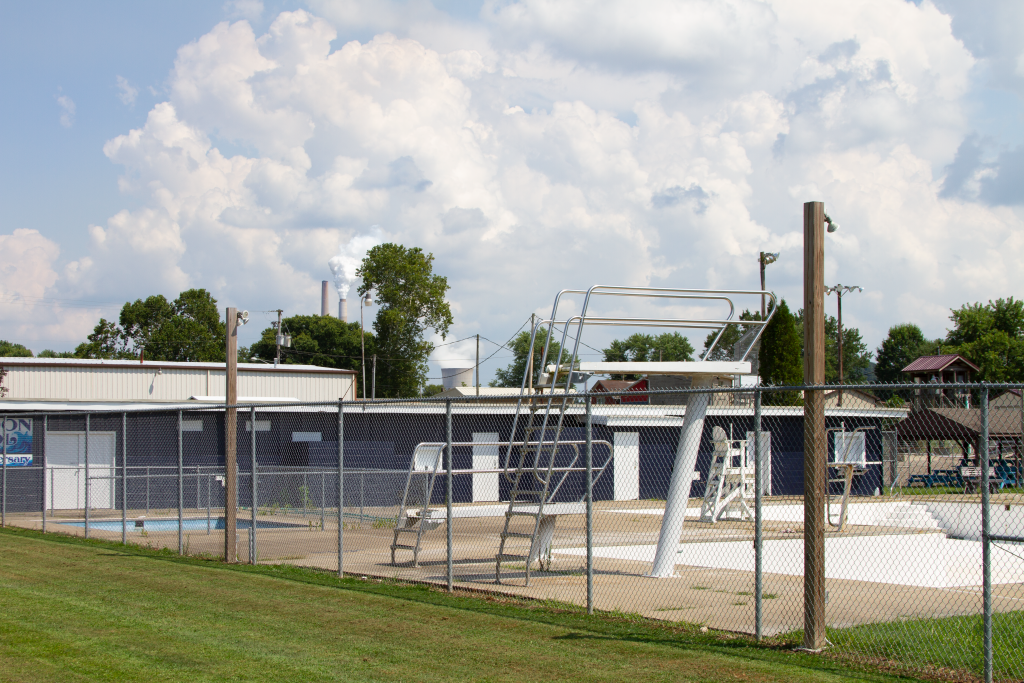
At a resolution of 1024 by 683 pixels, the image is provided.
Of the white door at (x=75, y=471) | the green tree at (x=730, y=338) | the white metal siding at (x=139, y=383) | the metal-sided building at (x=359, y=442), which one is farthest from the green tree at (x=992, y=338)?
the white door at (x=75, y=471)

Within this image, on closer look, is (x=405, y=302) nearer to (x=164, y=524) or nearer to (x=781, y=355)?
(x=781, y=355)

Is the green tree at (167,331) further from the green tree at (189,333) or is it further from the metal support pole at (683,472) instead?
the metal support pole at (683,472)

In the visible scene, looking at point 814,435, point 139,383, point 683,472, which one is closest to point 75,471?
point 139,383

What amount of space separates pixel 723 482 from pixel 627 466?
8690 mm

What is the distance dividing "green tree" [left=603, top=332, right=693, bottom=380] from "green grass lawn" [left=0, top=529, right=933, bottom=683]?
→ 101m

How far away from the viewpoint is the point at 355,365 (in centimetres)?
9031

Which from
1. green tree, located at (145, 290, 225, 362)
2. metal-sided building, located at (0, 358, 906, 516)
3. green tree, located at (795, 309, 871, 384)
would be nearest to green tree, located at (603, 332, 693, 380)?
green tree, located at (795, 309, 871, 384)

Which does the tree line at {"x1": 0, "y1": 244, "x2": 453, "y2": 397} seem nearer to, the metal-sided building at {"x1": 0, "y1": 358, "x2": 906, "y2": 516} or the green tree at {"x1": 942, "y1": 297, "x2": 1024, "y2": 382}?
the metal-sided building at {"x1": 0, "y1": 358, "x2": 906, "y2": 516}

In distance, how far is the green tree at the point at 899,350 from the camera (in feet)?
347

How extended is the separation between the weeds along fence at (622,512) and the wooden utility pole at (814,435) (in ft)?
0.57

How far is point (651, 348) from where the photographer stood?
12044 cm

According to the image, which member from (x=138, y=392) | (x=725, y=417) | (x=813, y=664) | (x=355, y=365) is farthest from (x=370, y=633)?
(x=355, y=365)

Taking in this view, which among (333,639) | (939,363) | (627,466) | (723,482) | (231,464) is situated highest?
(939,363)

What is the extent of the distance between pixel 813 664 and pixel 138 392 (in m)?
38.9
